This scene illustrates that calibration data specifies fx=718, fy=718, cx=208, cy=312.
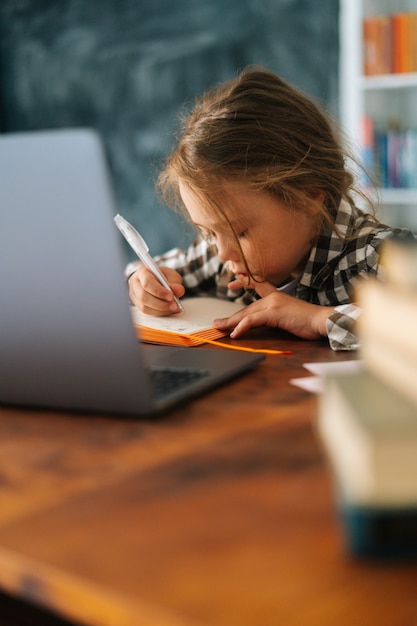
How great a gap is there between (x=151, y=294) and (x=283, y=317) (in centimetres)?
28

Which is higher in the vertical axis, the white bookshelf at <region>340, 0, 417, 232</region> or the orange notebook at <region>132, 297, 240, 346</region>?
the white bookshelf at <region>340, 0, 417, 232</region>

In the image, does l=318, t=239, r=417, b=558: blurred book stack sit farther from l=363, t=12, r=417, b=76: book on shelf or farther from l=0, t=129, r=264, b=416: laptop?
l=363, t=12, r=417, b=76: book on shelf

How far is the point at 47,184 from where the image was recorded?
565 millimetres

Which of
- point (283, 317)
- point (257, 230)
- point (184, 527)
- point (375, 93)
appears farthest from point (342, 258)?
point (375, 93)

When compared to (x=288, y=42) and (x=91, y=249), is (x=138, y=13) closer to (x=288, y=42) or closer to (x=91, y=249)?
(x=288, y=42)

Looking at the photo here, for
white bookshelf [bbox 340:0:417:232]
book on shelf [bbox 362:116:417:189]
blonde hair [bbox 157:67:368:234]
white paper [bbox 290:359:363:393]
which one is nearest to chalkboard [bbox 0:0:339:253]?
white bookshelf [bbox 340:0:417:232]

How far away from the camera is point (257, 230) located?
4.08 ft

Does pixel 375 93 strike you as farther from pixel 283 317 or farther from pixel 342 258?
pixel 283 317

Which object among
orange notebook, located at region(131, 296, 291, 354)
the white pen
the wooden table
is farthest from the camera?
the white pen

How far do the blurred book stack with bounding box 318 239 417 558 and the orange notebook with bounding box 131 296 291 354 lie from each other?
49 centimetres

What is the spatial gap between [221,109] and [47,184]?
0.76 meters

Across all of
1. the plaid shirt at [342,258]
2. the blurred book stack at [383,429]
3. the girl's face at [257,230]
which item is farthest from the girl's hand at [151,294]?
the blurred book stack at [383,429]

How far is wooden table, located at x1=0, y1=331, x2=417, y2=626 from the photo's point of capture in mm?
341

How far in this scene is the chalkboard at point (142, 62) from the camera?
9.23 feet
